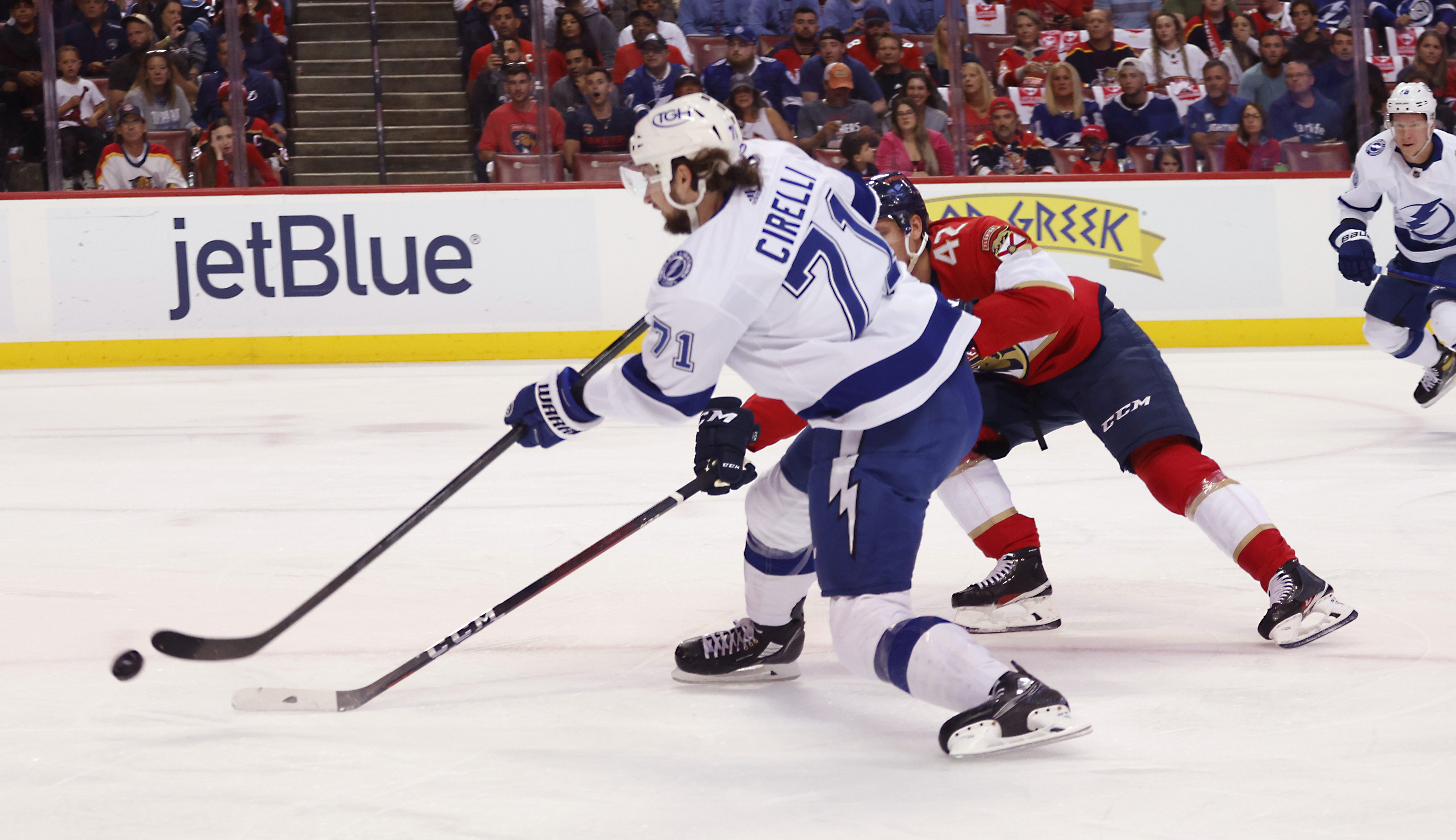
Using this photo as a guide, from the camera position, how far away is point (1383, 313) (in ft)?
18.1

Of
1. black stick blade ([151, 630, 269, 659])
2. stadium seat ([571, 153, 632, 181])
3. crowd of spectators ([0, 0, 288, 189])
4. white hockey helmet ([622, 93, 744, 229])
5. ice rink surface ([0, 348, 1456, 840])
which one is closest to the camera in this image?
ice rink surface ([0, 348, 1456, 840])

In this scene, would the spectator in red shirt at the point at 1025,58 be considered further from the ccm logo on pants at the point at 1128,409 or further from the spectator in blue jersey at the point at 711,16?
the ccm logo on pants at the point at 1128,409

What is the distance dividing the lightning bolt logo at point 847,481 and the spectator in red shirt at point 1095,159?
614 centimetres

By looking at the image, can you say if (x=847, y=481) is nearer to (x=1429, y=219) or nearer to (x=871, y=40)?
(x=1429, y=219)

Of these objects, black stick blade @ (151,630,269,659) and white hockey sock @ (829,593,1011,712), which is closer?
white hockey sock @ (829,593,1011,712)

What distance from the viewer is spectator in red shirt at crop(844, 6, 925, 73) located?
325 inches

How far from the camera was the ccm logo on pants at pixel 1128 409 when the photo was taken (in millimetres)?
2812

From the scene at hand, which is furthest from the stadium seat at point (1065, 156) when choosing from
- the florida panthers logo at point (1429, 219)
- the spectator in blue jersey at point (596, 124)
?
the florida panthers logo at point (1429, 219)

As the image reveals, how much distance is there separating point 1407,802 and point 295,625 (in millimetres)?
2059

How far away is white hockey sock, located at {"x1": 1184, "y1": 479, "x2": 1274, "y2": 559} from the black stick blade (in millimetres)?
1708

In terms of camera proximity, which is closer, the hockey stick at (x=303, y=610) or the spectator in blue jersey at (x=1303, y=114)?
the hockey stick at (x=303, y=610)

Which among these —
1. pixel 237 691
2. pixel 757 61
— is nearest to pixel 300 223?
pixel 757 61

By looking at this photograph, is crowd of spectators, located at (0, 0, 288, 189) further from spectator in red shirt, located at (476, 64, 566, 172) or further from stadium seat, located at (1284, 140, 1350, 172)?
stadium seat, located at (1284, 140, 1350, 172)

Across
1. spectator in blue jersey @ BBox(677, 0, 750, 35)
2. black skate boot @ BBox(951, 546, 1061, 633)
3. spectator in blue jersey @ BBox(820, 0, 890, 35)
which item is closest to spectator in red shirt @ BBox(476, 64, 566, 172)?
spectator in blue jersey @ BBox(677, 0, 750, 35)
